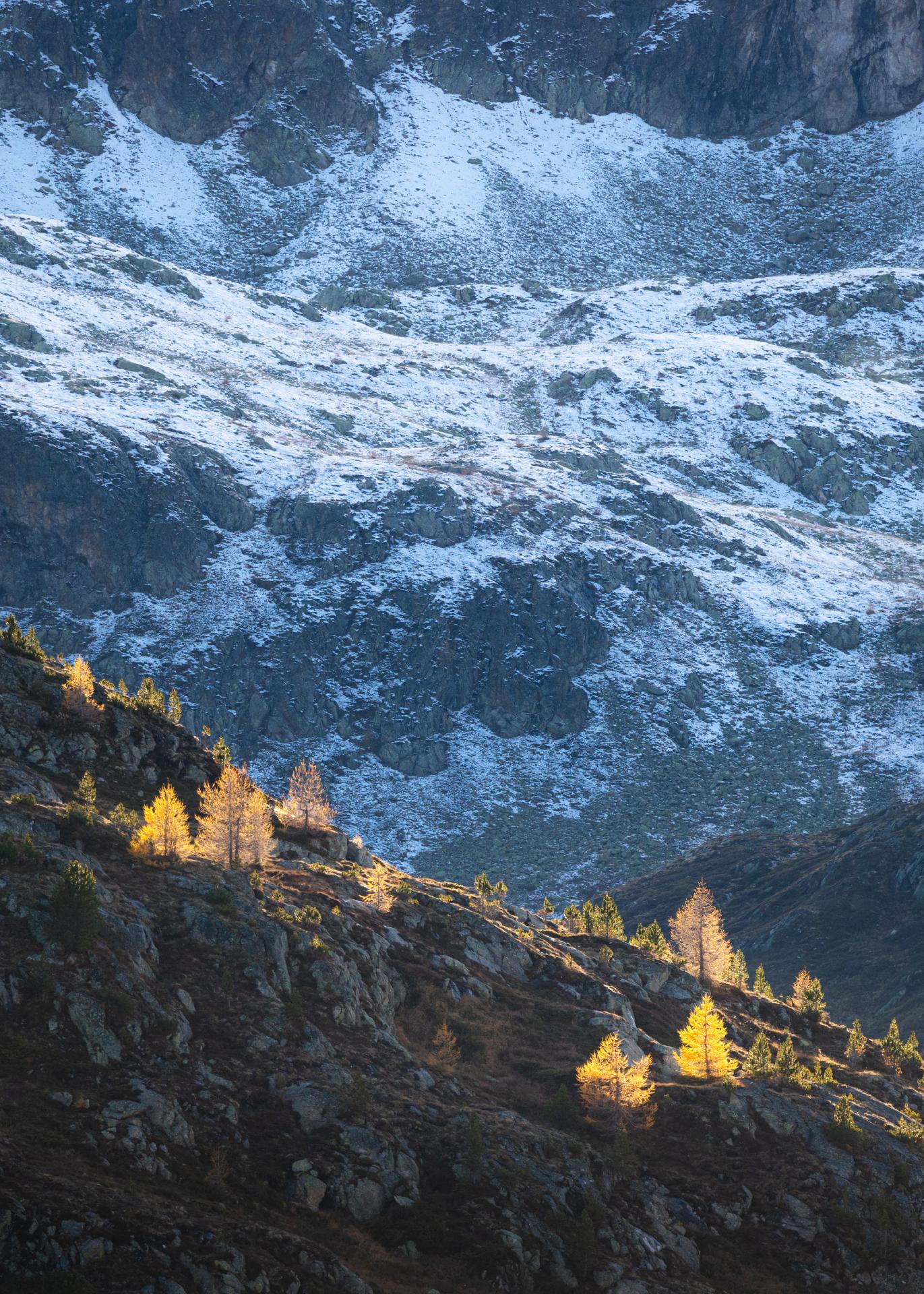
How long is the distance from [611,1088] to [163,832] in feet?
59.2

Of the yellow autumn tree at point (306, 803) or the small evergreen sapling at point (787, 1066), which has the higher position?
the yellow autumn tree at point (306, 803)

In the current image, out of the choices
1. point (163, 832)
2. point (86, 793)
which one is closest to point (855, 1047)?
point (163, 832)

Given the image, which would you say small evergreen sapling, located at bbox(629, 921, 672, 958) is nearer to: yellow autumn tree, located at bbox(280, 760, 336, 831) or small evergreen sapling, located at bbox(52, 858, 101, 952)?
yellow autumn tree, located at bbox(280, 760, 336, 831)

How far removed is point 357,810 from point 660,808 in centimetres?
3594

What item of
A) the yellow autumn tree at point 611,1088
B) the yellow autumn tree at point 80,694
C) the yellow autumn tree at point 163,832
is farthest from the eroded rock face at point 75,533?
the yellow autumn tree at point 611,1088

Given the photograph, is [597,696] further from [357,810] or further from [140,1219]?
[140,1219]

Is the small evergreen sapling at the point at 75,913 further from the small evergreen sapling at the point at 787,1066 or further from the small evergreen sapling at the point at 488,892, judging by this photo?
the small evergreen sapling at the point at 488,892

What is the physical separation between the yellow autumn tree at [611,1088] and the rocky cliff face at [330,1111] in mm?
1027

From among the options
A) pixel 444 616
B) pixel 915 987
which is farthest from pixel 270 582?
pixel 915 987

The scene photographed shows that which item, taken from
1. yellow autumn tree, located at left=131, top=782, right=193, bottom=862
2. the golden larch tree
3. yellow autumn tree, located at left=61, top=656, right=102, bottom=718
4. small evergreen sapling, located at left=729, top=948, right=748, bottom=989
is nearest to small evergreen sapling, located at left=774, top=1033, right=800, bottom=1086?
the golden larch tree

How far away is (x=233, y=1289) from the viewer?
106 feet

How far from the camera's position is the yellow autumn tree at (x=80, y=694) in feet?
195

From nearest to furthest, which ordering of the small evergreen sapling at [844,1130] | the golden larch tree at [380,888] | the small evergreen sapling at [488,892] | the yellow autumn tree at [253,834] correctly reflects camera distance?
1. the small evergreen sapling at [844,1130]
2. the yellow autumn tree at [253,834]
3. the golden larch tree at [380,888]
4. the small evergreen sapling at [488,892]

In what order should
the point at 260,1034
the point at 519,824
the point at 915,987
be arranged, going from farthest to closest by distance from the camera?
the point at 519,824, the point at 915,987, the point at 260,1034
